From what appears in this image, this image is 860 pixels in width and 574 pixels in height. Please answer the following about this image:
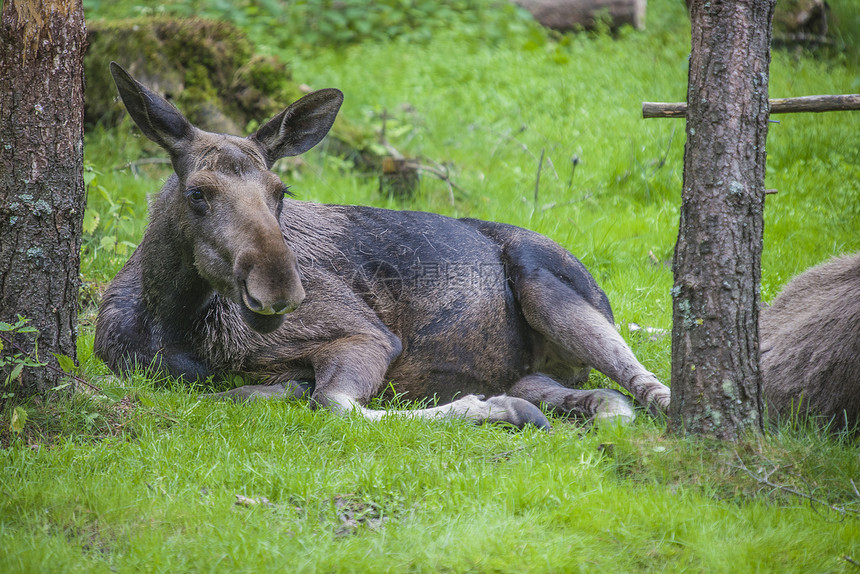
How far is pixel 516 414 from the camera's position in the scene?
499 centimetres

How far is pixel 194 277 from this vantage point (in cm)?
511

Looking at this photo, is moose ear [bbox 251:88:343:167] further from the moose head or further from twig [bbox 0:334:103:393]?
twig [bbox 0:334:103:393]

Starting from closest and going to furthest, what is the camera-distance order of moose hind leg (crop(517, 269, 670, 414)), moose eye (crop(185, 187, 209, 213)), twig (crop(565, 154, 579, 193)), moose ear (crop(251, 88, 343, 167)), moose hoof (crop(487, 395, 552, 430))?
moose eye (crop(185, 187, 209, 213)), moose hoof (crop(487, 395, 552, 430)), moose ear (crop(251, 88, 343, 167)), moose hind leg (crop(517, 269, 670, 414)), twig (crop(565, 154, 579, 193))

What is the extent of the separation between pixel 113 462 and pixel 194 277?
1.46m

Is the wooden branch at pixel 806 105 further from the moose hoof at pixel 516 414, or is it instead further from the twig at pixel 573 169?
the twig at pixel 573 169

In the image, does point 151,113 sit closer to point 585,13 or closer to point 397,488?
point 397,488

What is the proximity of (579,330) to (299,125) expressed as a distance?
7.83 ft

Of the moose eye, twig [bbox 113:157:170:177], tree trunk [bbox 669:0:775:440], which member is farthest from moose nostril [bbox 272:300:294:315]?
twig [bbox 113:157:170:177]

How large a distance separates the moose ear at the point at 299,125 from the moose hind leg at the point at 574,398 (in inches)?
90.0

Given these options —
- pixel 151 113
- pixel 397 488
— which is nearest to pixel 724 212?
pixel 397 488

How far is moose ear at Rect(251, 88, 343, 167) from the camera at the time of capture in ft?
17.4

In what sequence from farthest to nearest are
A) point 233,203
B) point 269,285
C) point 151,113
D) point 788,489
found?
point 151,113, point 233,203, point 269,285, point 788,489

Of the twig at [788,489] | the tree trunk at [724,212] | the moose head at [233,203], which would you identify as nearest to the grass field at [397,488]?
the twig at [788,489]

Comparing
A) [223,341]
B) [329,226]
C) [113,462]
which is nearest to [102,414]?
[113,462]
